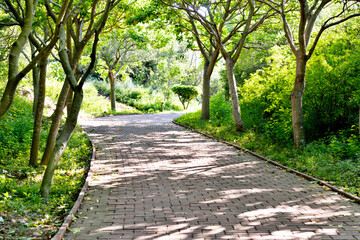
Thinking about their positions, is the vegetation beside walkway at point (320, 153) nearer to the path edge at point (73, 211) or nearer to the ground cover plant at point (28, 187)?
the path edge at point (73, 211)

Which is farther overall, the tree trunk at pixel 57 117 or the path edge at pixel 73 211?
the tree trunk at pixel 57 117

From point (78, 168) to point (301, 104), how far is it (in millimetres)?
7093

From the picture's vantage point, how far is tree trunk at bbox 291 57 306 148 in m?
10.3

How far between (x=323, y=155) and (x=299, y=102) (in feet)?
6.33

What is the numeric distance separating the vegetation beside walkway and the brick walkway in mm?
573

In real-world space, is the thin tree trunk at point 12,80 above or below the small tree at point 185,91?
below

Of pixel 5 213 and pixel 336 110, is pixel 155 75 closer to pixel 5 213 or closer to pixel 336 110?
pixel 336 110

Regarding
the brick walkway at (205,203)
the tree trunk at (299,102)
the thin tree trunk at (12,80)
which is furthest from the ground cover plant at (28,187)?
the tree trunk at (299,102)

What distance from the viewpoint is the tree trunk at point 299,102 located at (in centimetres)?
1026

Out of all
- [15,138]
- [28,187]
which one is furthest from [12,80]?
[15,138]

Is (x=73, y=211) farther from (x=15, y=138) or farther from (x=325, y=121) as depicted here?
(x=325, y=121)

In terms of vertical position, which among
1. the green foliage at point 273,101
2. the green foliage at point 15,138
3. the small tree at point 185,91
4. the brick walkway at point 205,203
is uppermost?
the small tree at point 185,91

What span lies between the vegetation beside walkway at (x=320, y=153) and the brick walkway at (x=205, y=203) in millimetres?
573

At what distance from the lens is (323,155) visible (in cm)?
935
